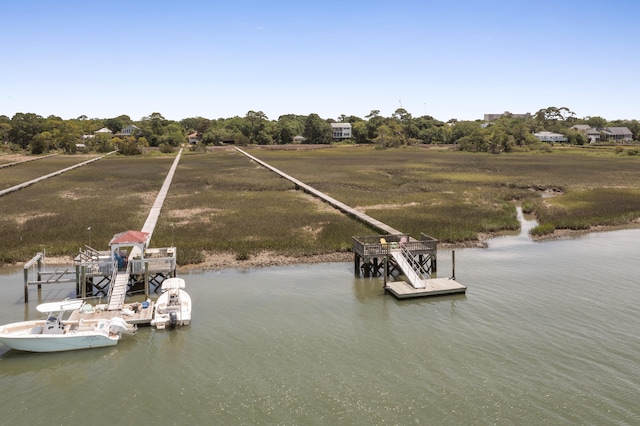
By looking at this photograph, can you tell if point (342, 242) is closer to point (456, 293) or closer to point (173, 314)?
point (456, 293)

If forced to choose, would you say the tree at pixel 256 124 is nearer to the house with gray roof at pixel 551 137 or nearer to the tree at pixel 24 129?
the tree at pixel 24 129

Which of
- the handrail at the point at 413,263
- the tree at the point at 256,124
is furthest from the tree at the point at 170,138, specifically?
the handrail at the point at 413,263

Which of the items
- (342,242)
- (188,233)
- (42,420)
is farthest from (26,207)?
(42,420)

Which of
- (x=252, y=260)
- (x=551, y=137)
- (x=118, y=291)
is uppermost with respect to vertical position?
(x=551, y=137)

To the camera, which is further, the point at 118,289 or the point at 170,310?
the point at 118,289

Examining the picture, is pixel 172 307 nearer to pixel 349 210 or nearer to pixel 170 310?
pixel 170 310

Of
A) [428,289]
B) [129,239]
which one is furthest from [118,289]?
[428,289]
